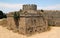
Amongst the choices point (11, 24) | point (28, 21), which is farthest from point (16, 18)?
point (28, 21)

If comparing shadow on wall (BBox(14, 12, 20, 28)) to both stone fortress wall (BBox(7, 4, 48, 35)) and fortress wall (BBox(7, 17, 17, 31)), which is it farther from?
fortress wall (BBox(7, 17, 17, 31))

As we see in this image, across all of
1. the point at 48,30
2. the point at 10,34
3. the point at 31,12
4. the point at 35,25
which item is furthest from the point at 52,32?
the point at 10,34

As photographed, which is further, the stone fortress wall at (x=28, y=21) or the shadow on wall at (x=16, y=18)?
the shadow on wall at (x=16, y=18)

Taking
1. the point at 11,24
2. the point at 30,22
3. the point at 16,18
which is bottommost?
the point at 11,24

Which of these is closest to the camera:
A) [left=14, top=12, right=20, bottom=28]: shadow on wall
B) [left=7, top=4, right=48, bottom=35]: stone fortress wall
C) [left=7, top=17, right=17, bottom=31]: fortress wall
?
[left=7, top=4, right=48, bottom=35]: stone fortress wall

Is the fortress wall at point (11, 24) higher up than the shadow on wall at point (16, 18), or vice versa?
the shadow on wall at point (16, 18)

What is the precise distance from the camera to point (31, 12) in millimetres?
19375

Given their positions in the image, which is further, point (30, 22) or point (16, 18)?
point (16, 18)

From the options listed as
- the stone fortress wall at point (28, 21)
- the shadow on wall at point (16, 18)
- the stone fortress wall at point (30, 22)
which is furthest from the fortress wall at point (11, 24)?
the shadow on wall at point (16, 18)

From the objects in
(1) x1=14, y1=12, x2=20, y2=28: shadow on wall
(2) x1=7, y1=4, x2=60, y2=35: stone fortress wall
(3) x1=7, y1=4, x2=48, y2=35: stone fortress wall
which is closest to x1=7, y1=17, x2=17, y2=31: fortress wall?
(2) x1=7, y1=4, x2=60, y2=35: stone fortress wall

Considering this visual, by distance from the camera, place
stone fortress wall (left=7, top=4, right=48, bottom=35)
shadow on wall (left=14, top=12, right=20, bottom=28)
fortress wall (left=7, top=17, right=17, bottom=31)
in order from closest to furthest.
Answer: stone fortress wall (left=7, top=4, right=48, bottom=35)
shadow on wall (left=14, top=12, right=20, bottom=28)
fortress wall (left=7, top=17, right=17, bottom=31)

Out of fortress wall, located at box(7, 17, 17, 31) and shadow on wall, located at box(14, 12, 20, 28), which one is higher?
shadow on wall, located at box(14, 12, 20, 28)

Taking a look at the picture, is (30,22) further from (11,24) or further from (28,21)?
(11,24)

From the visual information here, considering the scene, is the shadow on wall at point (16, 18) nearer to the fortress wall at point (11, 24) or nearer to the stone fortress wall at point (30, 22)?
the stone fortress wall at point (30, 22)
